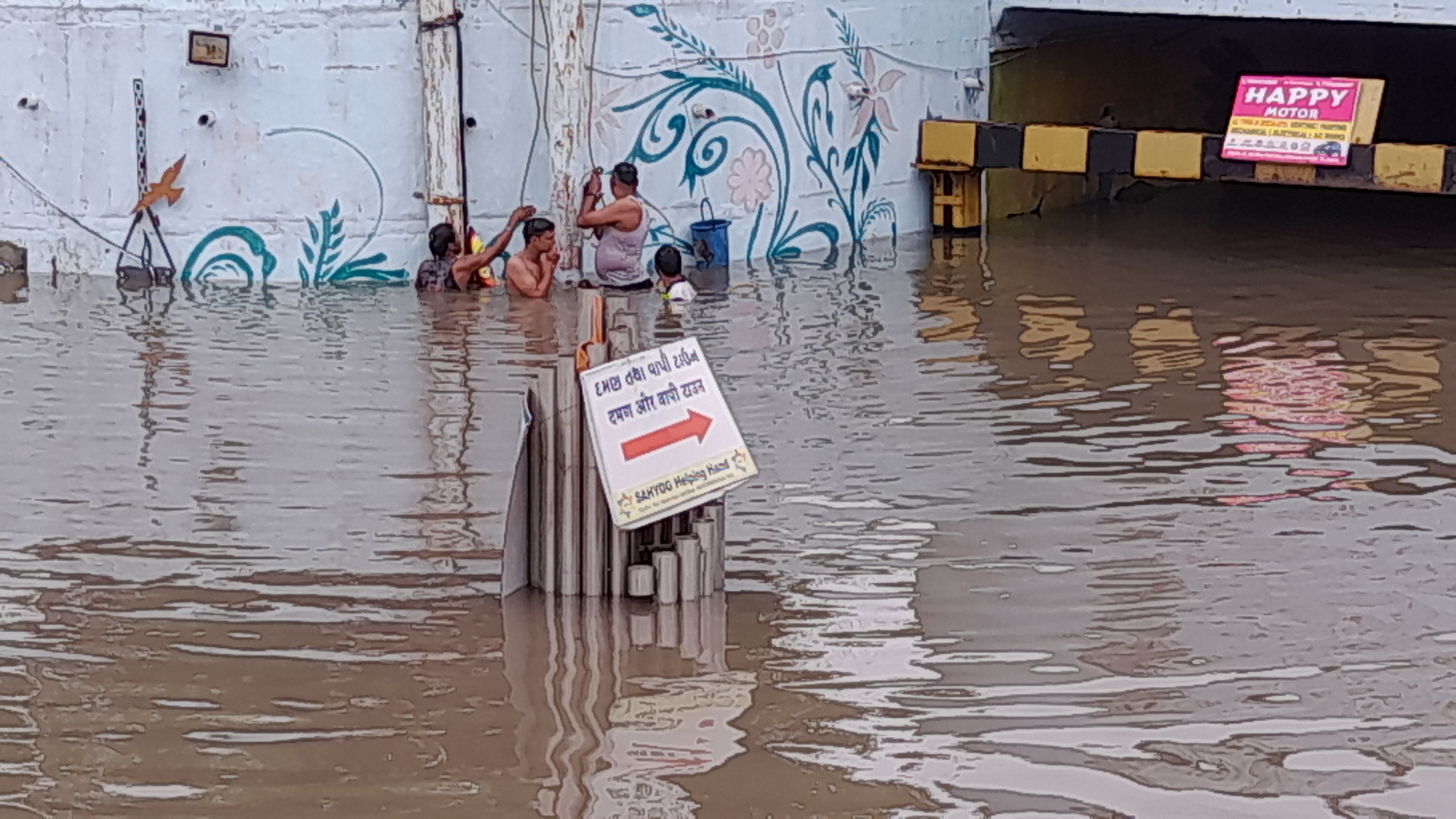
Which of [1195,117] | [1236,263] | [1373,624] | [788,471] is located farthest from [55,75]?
[1195,117]

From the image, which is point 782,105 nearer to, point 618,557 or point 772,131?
point 772,131

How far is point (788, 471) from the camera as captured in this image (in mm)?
8969

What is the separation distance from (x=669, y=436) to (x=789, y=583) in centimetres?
82

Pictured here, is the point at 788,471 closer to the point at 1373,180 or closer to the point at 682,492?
the point at 682,492

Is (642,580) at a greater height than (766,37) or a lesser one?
lesser

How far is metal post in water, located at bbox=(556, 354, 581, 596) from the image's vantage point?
688 centimetres

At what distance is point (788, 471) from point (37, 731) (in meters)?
4.01

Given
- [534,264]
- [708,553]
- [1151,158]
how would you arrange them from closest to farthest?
[708,553], [534,264], [1151,158]

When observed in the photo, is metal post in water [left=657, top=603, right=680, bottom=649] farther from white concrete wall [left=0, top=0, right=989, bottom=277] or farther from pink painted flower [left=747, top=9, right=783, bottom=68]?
pink painted flower [left=747, top=9, right=783, bottom=68]

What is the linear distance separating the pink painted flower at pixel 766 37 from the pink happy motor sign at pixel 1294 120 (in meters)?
3.72

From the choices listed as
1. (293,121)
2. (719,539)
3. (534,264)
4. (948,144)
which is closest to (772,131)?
(948,144)

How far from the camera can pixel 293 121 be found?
47.1ft

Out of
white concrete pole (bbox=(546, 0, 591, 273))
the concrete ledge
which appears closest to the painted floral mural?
white concrete pole (bbox=(546, 0, 591, 273))

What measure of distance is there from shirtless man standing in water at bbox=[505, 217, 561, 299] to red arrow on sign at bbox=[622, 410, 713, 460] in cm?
686
